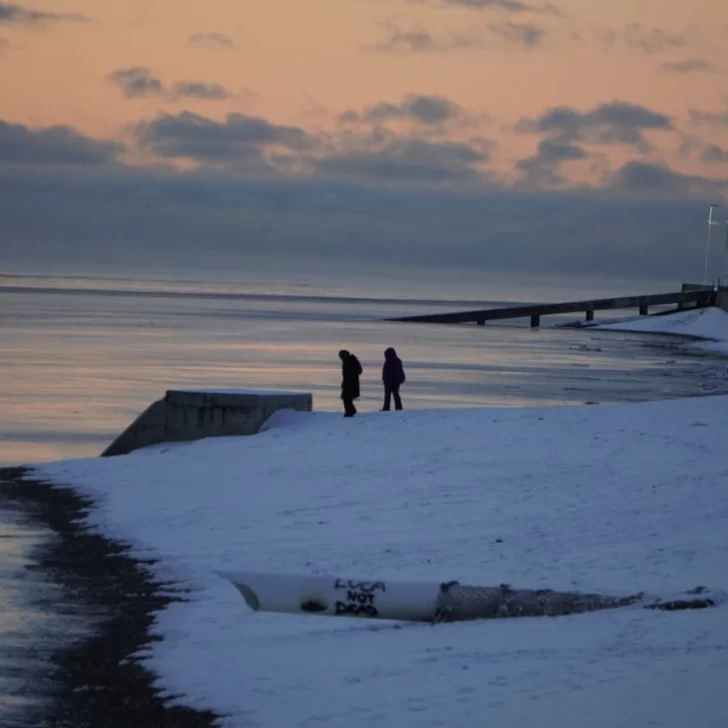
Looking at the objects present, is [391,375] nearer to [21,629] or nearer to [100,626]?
[100,626]

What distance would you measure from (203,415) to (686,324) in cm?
6892

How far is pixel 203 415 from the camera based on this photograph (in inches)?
902

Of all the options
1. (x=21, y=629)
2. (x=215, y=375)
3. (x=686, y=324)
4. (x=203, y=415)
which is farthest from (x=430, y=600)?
(x=686, y=324)

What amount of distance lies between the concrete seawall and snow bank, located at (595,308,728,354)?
58339 millimetres

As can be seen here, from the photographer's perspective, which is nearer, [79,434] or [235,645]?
[235,645]

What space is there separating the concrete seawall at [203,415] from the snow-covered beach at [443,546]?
353 millimetres

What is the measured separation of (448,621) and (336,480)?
280 inches

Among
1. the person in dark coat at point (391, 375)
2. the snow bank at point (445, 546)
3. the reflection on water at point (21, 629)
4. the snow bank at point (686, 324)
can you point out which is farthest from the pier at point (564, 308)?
the reflection on water at point (21, 629)

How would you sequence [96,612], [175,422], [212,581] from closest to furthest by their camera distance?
[96,612] < [212,581] < [175,422]

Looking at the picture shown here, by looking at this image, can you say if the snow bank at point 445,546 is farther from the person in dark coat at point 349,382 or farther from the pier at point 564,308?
the pier at point 564,308

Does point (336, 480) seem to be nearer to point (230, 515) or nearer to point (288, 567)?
point (230, 515)

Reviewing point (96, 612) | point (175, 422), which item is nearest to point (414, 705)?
point (96, 612)

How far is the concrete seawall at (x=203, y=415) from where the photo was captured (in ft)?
74.4

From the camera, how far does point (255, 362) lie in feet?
162
